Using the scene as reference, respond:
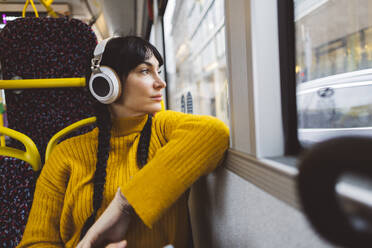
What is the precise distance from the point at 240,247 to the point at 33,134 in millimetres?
1154

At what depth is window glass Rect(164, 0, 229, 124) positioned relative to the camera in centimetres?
237

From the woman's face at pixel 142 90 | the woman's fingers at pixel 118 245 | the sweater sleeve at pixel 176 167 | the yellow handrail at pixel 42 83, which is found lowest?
the woman's fingers at pixel 118 245

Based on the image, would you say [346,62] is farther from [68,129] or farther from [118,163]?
[68,129]

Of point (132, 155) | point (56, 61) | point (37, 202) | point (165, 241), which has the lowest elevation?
point (165, 241)

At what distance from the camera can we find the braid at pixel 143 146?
2.70ft

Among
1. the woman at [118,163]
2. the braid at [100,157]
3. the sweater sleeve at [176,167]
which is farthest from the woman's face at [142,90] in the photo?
the sweater sleeve at [176,167]

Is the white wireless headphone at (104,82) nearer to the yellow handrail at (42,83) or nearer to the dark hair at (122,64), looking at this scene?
the dark hair at (122,64)

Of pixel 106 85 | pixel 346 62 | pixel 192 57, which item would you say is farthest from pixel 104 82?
pixel 192 57

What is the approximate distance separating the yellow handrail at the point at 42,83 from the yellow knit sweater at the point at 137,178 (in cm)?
46

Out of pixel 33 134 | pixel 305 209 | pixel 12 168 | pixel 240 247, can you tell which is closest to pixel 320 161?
pixel 305 209

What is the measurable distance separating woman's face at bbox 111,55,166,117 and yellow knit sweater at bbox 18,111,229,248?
0.05 metres

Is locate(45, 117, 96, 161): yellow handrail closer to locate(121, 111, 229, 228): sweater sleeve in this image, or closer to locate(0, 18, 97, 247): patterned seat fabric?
locate(0, 18, 97, 247): patterned seat fabric

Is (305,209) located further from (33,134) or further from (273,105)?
(33,134)

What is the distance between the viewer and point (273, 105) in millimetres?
589
